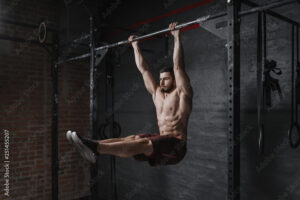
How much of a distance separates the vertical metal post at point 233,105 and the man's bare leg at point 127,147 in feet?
2.70

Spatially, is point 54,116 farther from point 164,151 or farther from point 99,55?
point 164,151

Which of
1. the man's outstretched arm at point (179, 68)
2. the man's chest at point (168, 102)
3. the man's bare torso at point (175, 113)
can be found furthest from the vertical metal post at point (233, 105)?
the man's chest at point (168, 102)

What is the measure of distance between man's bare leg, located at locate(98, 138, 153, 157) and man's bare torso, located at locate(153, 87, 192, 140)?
1.11 ft

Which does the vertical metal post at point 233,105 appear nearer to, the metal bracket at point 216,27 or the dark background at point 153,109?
the metal bracket at point 216,27

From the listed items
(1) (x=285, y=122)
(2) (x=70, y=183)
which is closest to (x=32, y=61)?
(2) (x=70, y=183)

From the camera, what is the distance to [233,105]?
1950mm

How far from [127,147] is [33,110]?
2597mm

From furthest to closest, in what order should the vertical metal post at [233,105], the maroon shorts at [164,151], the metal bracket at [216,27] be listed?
1. the maroon shorts at [164,151]
2. the metal bracket at [216,27]
3. the vertical metal post at [233,105]

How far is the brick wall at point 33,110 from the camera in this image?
4.12 metres

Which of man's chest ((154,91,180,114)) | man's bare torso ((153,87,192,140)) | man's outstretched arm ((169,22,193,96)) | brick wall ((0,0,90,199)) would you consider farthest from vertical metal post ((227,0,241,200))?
brick wall ((0,0,90,199))

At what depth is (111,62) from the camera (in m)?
3.39

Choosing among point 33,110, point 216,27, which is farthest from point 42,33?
point 216,27

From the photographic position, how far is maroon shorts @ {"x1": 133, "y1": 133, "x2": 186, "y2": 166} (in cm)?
254

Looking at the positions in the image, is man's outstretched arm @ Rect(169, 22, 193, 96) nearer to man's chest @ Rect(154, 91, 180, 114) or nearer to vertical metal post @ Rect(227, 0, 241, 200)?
man's chest @ Rect(154, 91, 180, 114)
